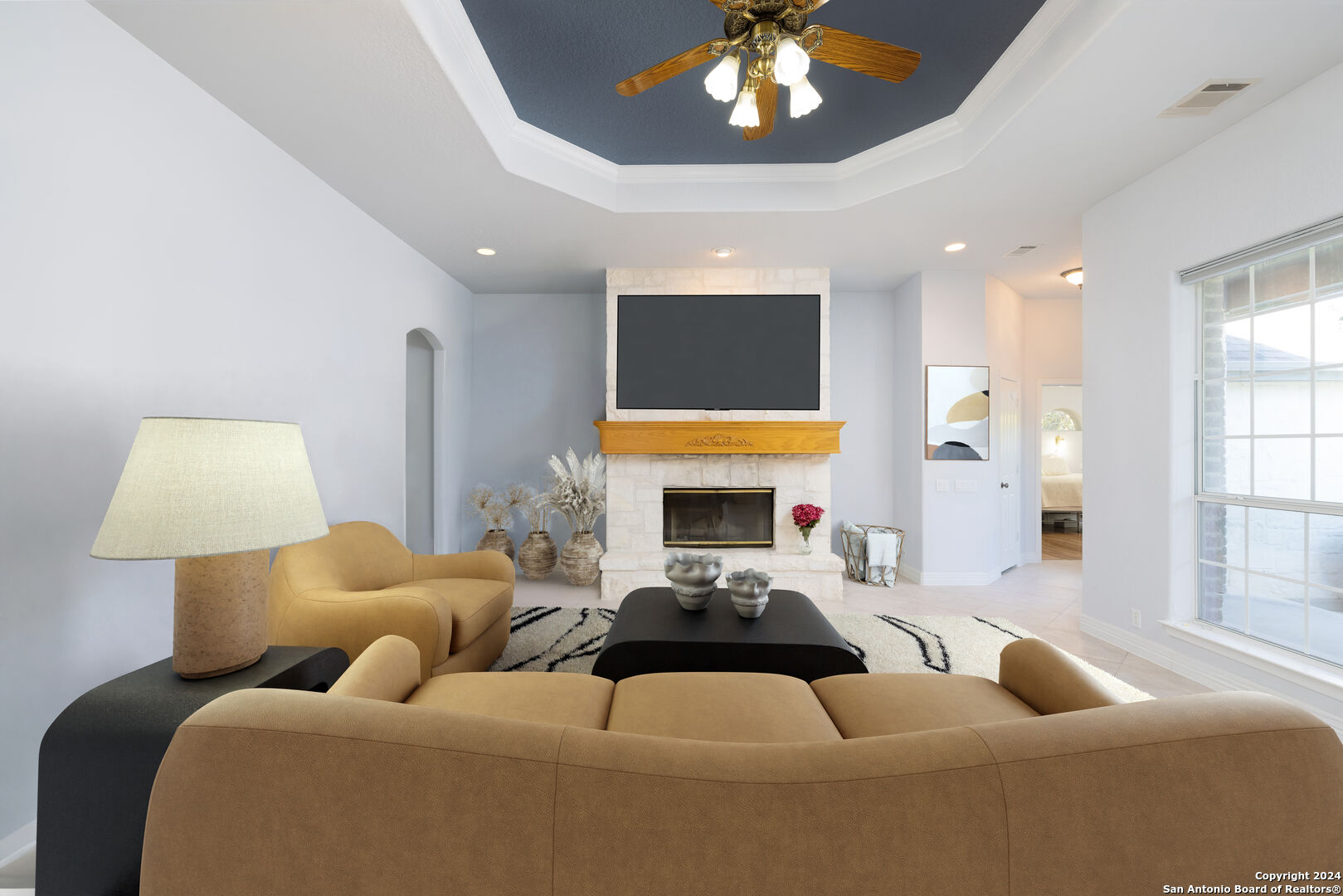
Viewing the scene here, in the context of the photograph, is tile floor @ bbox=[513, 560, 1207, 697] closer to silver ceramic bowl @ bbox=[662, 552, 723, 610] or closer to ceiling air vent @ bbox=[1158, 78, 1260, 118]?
silver ceramic bowl @ bbox=[662, 552, 723, 610]

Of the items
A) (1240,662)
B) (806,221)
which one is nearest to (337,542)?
(806,221)

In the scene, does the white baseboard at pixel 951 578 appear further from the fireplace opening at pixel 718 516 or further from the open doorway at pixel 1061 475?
the open doorway at pixel 1061 475

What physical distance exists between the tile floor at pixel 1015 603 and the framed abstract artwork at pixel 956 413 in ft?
3.66

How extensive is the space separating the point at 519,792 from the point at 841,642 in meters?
1.67

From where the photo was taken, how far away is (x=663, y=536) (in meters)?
4.60

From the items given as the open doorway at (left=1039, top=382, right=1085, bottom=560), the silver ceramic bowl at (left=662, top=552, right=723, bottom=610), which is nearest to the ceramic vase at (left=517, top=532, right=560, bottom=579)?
the silver ceramic bowl at (left=662, top=552, right=723, bottom=610)

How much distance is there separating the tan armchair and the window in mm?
3524

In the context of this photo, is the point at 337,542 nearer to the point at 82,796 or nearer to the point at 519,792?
the point at 82,796

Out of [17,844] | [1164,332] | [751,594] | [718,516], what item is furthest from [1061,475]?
[17,844]

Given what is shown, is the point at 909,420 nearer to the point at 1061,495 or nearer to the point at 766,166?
the point at 766,166

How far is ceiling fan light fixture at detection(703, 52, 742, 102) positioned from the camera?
1742mm

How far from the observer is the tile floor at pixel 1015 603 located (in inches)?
114

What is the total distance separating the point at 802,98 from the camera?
1770mm

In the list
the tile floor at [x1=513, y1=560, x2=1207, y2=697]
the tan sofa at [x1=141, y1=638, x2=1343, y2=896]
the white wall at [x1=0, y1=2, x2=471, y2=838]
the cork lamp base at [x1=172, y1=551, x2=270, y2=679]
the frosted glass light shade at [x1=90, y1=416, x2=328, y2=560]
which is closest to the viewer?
the tan sofa at [x1=141, y1=638, x2=1343, y2=896]
